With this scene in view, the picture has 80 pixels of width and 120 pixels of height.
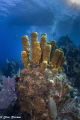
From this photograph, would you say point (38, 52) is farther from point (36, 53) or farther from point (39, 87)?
point (39, 87)

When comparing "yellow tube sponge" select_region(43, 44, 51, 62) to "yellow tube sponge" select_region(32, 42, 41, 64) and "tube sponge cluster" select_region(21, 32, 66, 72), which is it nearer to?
"tube sponge cluster" select_region(21, 32, 66, 72)

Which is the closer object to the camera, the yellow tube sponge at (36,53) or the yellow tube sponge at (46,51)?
the yellow tube sponge at (46,51)

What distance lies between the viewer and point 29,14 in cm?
2386

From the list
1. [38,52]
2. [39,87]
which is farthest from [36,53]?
[39,87]

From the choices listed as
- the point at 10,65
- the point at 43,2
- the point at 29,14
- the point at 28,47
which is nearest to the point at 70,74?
the point at 28,47

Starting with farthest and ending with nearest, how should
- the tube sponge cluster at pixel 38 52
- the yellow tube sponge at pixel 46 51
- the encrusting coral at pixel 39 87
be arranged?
1. the tube sponge cluster at pixel 38 52
2. the yellow tube sponge at pixel 46 51
3. the encrusting coral at pixel 39 87

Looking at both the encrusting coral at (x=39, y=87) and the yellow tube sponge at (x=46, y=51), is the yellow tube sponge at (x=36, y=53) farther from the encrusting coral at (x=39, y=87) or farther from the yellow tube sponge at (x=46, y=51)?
the yellow tube sponge at (x=46, y=51)

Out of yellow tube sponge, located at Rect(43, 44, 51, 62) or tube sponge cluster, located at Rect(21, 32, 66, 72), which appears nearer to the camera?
yellow tube sponge, located at Rect(43, 44, 51, 62)

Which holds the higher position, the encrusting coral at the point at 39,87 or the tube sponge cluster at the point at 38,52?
the tube sponge cluster at the point at 38,52

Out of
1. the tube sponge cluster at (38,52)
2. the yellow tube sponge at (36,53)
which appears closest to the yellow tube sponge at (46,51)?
the tube sponge cluster at (38,52)

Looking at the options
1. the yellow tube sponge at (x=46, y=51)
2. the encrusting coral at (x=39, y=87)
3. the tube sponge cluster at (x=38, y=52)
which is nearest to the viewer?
the encrusting coral at (x=39, y=87)

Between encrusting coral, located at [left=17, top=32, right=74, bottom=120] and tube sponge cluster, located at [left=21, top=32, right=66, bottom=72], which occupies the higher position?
tube sponge cluster, located at [left=21, top=32, right=66, bottom=72]

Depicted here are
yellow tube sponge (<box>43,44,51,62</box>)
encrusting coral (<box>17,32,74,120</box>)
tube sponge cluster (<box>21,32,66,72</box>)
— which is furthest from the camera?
tube sponge cluster (<box>21,32,66,72</box>)

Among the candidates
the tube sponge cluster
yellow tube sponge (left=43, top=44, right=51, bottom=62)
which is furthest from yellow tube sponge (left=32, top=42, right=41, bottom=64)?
yellow tube sponge (left=43, top=44, right=51, bottom=62)
